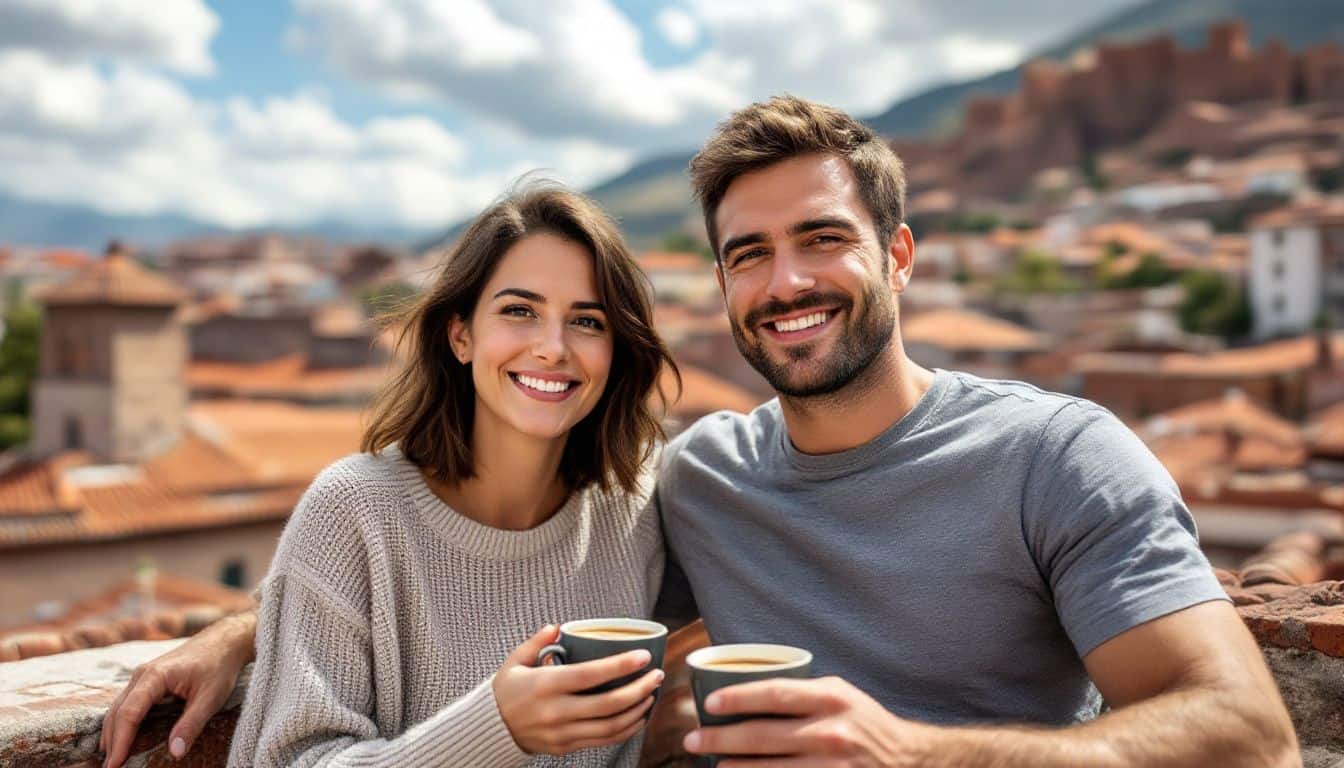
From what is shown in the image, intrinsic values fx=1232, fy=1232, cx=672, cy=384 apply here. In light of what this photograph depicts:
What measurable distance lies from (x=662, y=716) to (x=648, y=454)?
589 mm

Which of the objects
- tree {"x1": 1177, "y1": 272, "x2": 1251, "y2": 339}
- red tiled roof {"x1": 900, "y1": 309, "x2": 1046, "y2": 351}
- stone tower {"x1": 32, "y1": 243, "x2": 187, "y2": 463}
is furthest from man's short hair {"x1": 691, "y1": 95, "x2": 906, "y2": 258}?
tree {"x1": 1177, "y1": 272, "x2": 1251, "y2": 339}

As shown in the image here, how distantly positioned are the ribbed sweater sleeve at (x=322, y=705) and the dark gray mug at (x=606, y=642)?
0.60ft

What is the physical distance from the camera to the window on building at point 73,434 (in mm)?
31766

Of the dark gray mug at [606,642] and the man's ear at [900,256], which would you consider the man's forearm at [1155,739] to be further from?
the man's ear at [900,256]

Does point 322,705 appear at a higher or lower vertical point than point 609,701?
lower

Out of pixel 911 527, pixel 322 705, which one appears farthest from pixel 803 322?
pixel 322 705

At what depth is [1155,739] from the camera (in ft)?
5.59

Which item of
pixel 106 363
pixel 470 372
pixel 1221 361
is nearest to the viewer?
pixel 470 372

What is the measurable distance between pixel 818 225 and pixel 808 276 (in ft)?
0.34

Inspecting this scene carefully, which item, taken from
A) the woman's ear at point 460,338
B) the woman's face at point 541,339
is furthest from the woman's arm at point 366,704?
the woman's ear at point 460,338

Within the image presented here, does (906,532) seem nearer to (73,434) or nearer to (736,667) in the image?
(736,667)

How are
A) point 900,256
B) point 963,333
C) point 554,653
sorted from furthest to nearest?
point 963,333, point 900,256, point 554,653

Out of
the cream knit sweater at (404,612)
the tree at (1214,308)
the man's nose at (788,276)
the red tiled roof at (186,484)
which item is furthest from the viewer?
the tree at (1214,308)

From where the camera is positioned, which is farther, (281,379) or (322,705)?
(281,379)
